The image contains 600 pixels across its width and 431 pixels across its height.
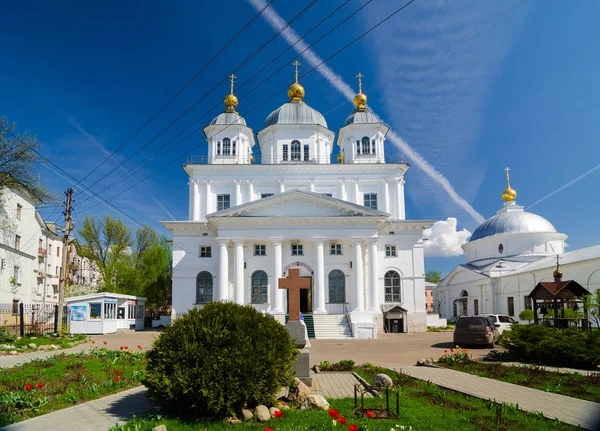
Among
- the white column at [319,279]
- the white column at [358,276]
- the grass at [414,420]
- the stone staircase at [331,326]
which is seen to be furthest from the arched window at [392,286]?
the grass at [414,420]

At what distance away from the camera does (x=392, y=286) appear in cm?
3500

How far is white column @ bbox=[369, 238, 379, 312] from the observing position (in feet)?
104

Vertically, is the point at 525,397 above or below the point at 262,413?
below

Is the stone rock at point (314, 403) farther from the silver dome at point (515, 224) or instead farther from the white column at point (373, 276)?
the silver dome at point (515, 224)

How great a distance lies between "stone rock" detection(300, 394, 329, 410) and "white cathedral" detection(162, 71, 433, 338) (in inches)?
850

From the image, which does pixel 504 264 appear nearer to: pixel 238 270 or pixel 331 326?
pixel 331 326

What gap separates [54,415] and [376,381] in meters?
5.90

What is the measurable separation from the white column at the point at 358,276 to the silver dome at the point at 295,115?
12.3 metres

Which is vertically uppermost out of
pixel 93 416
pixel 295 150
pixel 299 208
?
pixel 295 150

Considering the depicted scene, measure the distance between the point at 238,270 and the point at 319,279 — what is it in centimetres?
560

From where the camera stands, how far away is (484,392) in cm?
932

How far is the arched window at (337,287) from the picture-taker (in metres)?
33.5

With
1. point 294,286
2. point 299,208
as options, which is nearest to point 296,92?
point 299,208

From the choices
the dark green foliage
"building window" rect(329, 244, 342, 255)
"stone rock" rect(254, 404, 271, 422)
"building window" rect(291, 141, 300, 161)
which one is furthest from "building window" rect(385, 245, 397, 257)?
"stone rock" rect(254, 404, 271, 422)
